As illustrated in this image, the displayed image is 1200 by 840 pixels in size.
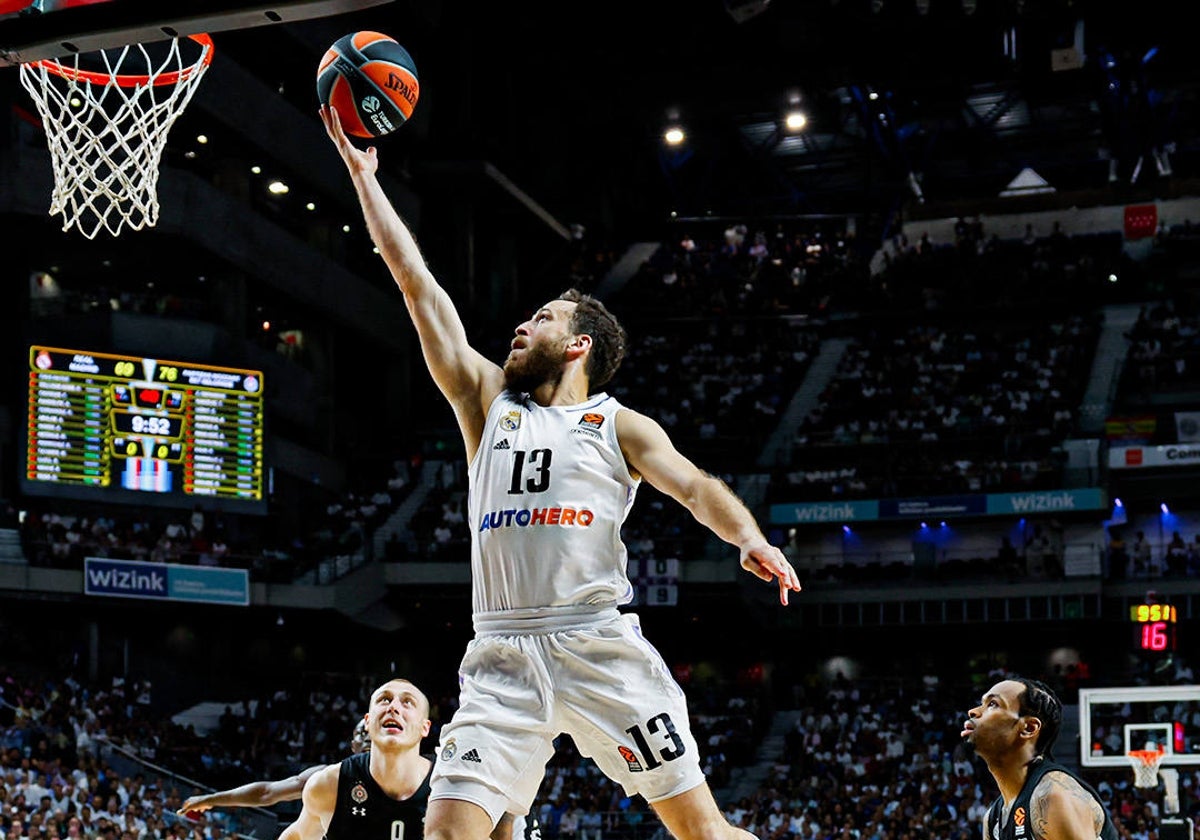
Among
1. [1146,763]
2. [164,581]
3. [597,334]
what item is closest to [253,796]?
[597,334]

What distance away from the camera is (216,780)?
30.4 metres

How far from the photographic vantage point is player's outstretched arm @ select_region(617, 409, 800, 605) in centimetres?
541

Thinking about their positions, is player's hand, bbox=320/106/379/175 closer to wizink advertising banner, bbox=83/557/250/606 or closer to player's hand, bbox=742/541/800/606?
player's hand, bbox=742/541/800/606

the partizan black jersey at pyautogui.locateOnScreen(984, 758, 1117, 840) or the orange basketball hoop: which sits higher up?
the partizan black jersey at pyautogui.locateOnScreen(984, 758, 1117, 840)

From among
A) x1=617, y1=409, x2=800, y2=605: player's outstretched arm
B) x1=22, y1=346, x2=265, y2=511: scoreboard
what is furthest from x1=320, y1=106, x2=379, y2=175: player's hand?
x1=22, y1=346, x2=265, y2=511: scoreboard

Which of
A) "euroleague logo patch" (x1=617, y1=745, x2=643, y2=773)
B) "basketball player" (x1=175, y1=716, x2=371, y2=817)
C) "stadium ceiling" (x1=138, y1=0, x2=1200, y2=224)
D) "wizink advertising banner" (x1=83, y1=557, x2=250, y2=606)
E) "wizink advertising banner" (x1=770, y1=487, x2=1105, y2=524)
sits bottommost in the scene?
"basketball player" (x1=175, y1=716, x2=371, y2=817)

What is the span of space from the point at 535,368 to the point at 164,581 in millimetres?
26419

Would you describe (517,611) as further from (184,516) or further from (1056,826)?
(184,516)

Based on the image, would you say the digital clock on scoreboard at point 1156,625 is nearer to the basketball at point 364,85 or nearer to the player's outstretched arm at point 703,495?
the basketball at point 364,85

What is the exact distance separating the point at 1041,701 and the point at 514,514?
8.47 ft

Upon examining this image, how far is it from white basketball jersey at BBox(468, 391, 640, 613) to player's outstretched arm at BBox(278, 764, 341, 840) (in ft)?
8.89

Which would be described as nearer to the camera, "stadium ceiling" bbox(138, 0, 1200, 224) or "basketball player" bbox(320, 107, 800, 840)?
"basketball player" bbox(320, 107, 800, 840)

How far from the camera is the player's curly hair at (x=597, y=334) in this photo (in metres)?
6.25

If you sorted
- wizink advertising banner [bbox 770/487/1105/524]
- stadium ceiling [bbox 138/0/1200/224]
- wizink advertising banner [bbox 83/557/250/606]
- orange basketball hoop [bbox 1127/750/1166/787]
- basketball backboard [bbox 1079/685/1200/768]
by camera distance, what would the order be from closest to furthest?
orange basketball hoop [bbox 1127/750/1166/787] → basketball backboard [bbox 1079/685/1200/768] → wizink advertising banner [bbox 83/557/250/606] → wizink advertising banner [bbox 770/487/1105/524] → stadium ceiling [bbox 138/0/1200/224]
